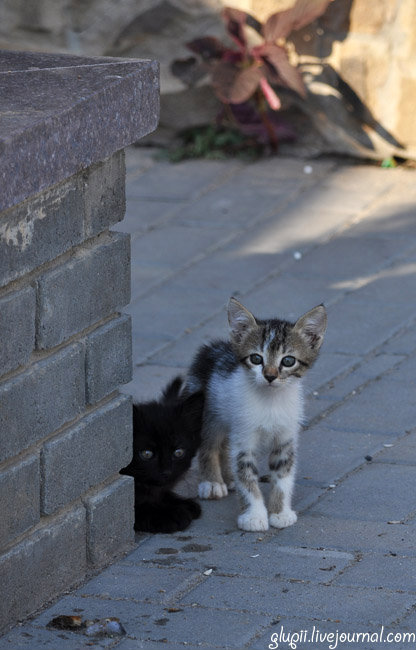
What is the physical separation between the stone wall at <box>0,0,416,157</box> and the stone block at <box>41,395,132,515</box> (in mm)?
5051

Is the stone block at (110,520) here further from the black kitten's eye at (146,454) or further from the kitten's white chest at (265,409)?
the kitten's white chest at (265,409)

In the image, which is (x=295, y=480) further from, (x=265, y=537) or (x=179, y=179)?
(x=179, y=179)

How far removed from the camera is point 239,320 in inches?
174

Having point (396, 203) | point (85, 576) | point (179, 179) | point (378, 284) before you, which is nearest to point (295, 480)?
point (85, 576)

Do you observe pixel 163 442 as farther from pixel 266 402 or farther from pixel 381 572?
pixel 381 572

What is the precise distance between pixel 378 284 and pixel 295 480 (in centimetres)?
223

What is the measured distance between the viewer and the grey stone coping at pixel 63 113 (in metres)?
3.12

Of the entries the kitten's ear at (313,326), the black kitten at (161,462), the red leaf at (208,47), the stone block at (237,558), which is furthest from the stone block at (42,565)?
the red leaf at (208,47)

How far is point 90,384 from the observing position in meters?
3.72

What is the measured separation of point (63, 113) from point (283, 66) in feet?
16.6

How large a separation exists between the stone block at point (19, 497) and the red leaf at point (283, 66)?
5198mm

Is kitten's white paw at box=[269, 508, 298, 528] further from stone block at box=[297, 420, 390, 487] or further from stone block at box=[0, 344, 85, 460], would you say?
stone block at box=[0, 344, 85, 460]

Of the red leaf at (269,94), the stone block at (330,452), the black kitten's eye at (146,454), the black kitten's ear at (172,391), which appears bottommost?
the stone block at (330,452)

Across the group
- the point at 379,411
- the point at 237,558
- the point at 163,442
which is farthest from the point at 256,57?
the point at 237,558
